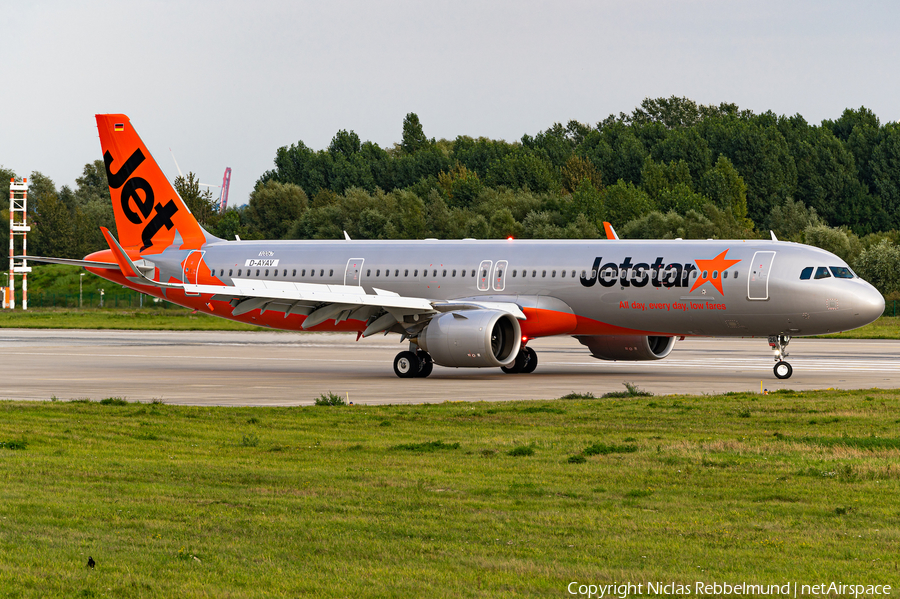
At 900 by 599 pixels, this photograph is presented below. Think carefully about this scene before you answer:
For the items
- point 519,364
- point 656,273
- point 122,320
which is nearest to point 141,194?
point 519,364

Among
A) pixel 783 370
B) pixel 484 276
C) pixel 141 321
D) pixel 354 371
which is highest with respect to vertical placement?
→ pixel 484 276

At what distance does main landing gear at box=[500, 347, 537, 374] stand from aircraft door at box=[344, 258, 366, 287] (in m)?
5.56

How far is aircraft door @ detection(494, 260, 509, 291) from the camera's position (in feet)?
111

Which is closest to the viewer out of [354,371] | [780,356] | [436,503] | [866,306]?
[436,503]

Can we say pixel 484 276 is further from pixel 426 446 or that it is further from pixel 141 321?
pixel 141 321

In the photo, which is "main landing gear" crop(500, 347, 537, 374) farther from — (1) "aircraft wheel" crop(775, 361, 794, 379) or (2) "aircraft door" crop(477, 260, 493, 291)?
(1) "aircraft wheel" crop(775, 361, 794, 379)

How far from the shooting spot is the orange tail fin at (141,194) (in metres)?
39.3

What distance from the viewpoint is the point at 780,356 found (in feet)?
103

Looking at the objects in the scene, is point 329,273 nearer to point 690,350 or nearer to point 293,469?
point 690,350

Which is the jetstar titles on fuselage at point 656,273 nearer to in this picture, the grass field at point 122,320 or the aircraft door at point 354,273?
the aircraft door at point 354,273

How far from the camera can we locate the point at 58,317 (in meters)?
73.6

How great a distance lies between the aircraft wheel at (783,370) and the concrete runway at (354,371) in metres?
0.29

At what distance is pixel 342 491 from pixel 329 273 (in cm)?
2438

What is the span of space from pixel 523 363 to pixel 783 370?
7.70 metres
